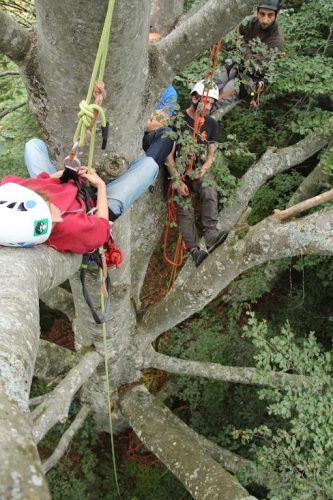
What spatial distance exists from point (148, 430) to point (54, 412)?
1469mm

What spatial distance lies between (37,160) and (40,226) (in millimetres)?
1146

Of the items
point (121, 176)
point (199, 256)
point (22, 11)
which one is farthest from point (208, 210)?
point (22, 11)

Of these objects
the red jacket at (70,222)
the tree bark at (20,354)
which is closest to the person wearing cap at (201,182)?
the red jacket at (70,222)

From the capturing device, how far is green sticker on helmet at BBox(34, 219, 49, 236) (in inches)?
82.9

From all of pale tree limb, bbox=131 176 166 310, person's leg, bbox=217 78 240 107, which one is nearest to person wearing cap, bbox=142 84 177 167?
pale tree limb, bbox=131 176 166 310

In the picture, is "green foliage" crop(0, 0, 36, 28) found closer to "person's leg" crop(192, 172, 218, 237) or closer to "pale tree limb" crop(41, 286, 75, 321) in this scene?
"person's leg" crop(192, 172, 218, 237)

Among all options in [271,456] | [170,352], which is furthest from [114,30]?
[170,352]

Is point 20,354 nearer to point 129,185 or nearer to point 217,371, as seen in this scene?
point 129,185

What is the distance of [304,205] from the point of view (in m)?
3.25

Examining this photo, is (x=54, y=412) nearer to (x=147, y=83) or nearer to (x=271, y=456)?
(x=271, y=456)

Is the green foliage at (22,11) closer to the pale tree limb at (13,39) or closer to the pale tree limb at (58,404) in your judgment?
the pale tree limb at (13,39)

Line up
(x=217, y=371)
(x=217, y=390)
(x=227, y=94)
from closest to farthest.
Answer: (x=217, y=371) → (x=227, y=94) → (x=217, y=390)

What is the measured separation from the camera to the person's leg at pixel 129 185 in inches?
117

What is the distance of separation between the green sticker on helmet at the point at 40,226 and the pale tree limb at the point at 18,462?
118 cm
